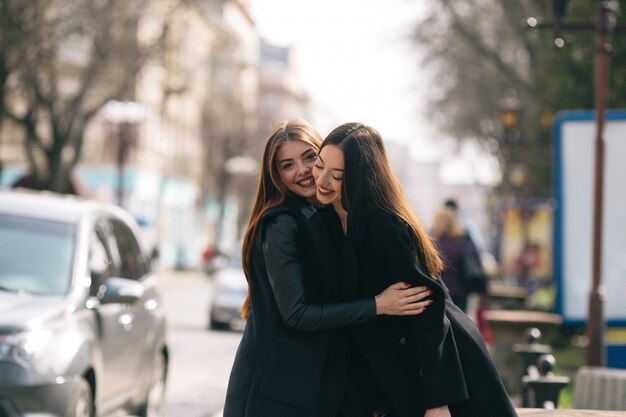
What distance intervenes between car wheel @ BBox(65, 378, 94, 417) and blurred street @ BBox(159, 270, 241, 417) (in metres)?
3.61

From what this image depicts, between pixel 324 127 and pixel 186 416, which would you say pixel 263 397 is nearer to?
pixel 186 416

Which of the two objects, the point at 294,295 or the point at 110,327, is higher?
the point at 294,295

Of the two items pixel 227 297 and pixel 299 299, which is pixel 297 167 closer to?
pixel 299 299

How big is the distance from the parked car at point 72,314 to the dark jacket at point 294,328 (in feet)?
9.60

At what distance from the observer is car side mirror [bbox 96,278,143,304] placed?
857 cm

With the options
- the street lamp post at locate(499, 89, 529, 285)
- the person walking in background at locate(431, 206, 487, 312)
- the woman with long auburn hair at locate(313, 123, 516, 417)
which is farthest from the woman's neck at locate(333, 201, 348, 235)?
the street lamp post at locate(499, 89, 529, 285)

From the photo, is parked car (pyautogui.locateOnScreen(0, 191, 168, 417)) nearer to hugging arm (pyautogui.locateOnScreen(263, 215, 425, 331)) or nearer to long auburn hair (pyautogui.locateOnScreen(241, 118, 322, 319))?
long auburn hair (pyautogui.locateOnScreen(241, 118, 322, 319))

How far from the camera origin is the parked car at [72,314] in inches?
296

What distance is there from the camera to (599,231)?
12.4 metres

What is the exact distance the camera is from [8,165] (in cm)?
6012


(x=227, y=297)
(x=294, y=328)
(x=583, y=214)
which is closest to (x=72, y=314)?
(x=294, y=328)

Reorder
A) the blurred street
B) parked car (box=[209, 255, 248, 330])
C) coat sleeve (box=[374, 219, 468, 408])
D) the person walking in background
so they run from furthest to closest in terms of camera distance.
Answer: parked car (box=[209, 255, 248, 330])
the person walking in background
the blurred street
coat sleeve (box=[374, 219, 468, 408])

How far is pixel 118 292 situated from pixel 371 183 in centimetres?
428

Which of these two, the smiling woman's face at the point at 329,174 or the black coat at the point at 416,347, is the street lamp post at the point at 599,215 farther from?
the smiling woman's face at the point at 329,174
